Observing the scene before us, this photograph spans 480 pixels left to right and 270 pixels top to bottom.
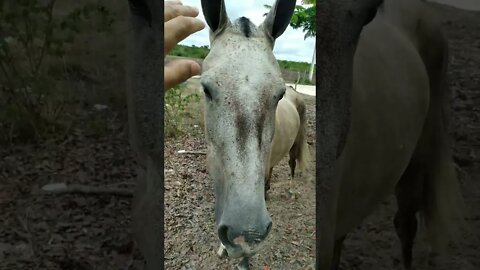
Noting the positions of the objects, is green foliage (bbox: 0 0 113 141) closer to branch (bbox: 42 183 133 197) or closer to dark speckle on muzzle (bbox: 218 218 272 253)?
branch (bbox: 42 183 133 197)

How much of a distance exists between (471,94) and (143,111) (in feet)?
2.43

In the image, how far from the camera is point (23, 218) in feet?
2.91

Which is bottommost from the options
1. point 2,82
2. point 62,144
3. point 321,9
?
point 62,144

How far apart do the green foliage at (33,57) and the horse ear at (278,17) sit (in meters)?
0.34

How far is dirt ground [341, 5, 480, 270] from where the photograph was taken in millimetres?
950

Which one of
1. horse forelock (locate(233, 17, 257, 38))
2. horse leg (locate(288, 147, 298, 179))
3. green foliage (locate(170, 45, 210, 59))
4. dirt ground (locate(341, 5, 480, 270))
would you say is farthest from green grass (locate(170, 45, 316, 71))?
horse leg (locate(288, 147, 298, 179))

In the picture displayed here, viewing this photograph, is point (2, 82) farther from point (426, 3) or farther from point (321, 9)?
point (426, 3)

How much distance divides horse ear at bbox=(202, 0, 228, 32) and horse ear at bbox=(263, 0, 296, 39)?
0.31ft

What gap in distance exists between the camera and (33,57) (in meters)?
0.89

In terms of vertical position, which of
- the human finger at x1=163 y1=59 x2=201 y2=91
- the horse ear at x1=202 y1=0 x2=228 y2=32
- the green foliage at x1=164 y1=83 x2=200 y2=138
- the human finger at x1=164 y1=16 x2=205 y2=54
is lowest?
the green foliage at x1=164 y1=83 x2=200 y2=138

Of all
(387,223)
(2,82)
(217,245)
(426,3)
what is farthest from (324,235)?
(2,82)

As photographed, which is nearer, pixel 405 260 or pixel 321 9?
pixel 321 9

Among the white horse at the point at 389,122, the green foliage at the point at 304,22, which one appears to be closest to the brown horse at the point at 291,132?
the green foliage at the point at 304,22

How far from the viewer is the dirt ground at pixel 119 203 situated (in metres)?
0.88
